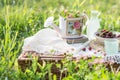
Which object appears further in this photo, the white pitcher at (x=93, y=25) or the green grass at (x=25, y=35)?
the white pitcher at (x=93, y=25)

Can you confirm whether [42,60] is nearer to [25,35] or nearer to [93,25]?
[93,25]

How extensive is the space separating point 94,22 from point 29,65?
0.78 m

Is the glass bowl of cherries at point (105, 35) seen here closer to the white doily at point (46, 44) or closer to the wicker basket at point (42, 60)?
the white doily at point (46, 44)

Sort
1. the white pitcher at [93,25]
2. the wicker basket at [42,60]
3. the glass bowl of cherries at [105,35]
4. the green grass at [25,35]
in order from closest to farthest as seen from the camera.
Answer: the green grass at [25,35]
the wicker basket at [42,60]
the glass bowl of cherries at [105,35]
the white pitcher at [93,25]

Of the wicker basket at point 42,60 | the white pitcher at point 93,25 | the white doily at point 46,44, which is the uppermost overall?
the white pitcher at point 93,25

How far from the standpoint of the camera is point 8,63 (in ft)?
10.8

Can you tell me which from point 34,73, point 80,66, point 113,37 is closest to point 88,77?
point 80,66

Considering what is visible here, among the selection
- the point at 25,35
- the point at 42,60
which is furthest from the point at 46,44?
the point at 25,35

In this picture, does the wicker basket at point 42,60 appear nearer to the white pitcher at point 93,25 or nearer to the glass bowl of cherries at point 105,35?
the glass bowl of cherries at point 105,35

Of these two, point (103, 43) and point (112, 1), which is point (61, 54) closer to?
point (103, 43)

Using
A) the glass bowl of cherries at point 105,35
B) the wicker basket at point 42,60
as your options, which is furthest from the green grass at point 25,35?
the glass bowl of cherries at point 105,35

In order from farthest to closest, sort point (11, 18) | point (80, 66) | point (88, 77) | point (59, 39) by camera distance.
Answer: point (11, 18) < point (59, 39) < point (80, 66) < point (88, 77)

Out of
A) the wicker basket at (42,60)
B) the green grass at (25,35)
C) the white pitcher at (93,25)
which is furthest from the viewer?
the white pitcher at (93,25)

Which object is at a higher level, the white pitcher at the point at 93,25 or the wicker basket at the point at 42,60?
the white pitcher at the point at 93,25
